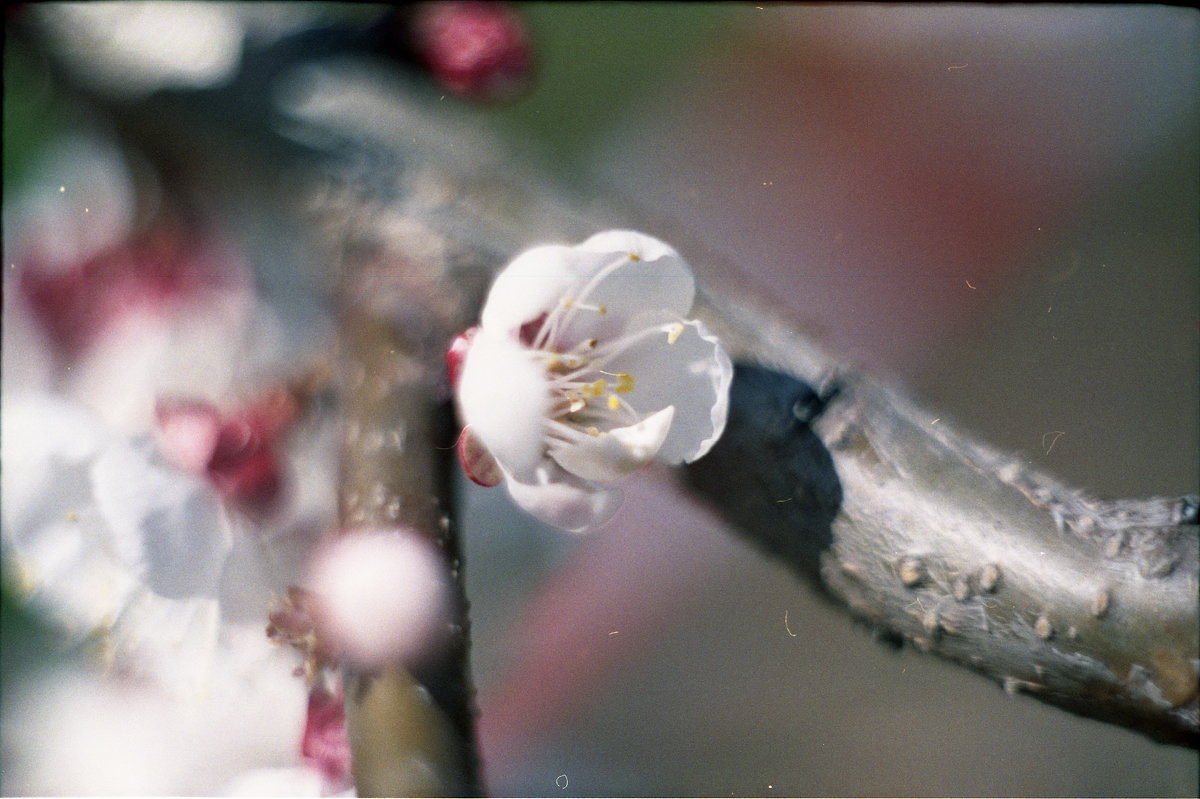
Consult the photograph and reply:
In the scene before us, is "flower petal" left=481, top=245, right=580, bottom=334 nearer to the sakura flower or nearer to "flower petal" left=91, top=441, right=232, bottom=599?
the sakura flower

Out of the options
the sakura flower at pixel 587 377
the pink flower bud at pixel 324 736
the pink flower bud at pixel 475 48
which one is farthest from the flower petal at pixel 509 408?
the pink flower bud at pixel 475 48

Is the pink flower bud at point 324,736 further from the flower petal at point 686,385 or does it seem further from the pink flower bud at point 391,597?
the flower petal at point 686,385

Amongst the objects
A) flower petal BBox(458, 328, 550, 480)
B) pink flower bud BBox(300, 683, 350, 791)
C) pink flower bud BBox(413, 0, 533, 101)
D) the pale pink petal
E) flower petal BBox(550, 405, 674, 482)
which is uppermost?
pink flower bud BBox(413, 0, 533, 101)

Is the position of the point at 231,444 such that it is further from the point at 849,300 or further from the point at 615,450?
the point at 849,300

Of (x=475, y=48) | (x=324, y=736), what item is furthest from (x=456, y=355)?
(x=475, y=48)

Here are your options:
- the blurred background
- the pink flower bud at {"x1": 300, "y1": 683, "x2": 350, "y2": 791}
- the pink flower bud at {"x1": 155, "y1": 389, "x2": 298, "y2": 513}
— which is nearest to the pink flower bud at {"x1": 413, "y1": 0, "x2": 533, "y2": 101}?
the blurred background

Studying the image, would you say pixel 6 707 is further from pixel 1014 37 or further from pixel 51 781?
pixel 1014 37
